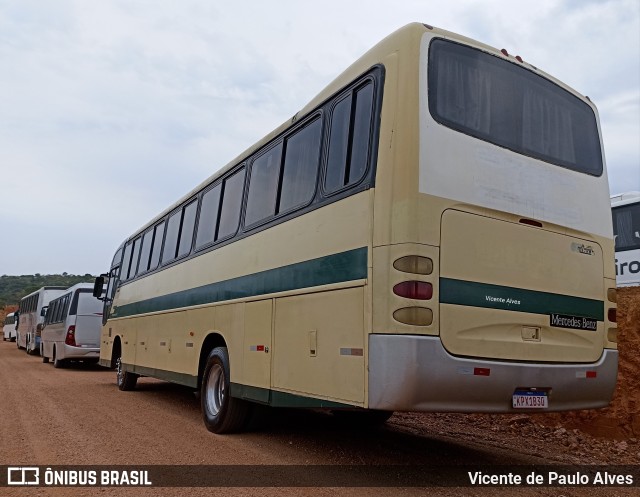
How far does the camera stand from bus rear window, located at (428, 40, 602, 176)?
5.25 m

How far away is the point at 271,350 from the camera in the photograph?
6.30 meters

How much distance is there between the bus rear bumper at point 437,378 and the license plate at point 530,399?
35 millimetres

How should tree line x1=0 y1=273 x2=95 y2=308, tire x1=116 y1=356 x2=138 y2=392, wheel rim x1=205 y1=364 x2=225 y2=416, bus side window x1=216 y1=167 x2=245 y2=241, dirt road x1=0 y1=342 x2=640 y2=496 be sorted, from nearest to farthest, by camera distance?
dirt road x1=0 y1=342 x2=640 y2=496 < wheel rim x1=205 y1=364 x2=225 y2=416 < bus side window x1=216 y1=167 x2=245 y2=241 < tire x1=116 y1=356 x2=138 y2=392 < tree line x1=0 y1=273 x2=95 y2=308

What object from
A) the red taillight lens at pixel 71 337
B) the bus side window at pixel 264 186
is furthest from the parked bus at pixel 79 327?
the bus side window at pixel 264 186

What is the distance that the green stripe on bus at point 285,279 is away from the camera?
16.9 feet

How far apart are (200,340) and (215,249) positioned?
49.7 inches

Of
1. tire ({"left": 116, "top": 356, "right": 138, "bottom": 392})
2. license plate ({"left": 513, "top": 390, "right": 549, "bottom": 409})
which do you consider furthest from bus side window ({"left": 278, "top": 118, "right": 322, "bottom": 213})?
tire ({"left": 116, "top": 356, "right": 138, "bottom": 392})

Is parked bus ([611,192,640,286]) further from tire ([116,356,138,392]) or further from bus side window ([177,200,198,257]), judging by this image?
tire ([116,356,138,392])

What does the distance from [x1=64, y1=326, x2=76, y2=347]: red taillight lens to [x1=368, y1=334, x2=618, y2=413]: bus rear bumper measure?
15956mm

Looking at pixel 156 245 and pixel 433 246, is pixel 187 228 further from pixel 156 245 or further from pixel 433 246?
pixel 433 246

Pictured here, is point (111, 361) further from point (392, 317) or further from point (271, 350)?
point (392, 317)

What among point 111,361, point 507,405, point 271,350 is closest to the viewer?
point 507,405

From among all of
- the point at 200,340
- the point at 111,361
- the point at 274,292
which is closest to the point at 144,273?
the point at 111,361

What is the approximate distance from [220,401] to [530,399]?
405cm
